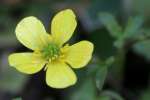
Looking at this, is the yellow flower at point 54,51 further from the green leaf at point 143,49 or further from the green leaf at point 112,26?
the green leaf at point 143,49

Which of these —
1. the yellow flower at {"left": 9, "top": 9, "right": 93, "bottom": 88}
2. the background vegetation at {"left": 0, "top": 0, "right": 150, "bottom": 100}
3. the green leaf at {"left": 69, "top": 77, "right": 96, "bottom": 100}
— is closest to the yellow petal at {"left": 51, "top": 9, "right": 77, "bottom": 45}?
the yellow flower at {"left": 9, "top": 9, "right": 93, "bottom": 88}

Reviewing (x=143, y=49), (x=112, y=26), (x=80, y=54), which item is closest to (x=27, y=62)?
(x=80, y=54)

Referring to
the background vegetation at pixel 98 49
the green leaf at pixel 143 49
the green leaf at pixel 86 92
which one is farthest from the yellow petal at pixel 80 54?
the green leaf at pixel 143 49

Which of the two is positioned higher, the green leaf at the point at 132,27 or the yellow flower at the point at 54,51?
the green leaf at the point at 132,27

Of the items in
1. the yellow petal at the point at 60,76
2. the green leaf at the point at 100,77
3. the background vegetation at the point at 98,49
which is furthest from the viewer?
the background vegetation at the point at 98,49

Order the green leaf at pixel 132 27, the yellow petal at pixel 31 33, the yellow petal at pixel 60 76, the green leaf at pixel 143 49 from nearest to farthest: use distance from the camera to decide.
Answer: the yellow petal at pixel 60 76, the yellow petal at pixel 31 33, the green leaf at pixel 132 27, the green leaf at pixel 143 49

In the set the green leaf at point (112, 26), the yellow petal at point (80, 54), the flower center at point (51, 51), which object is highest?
the green leaf at point (112, 26)

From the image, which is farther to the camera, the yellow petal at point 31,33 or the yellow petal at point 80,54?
the yellow petal at point 31,33

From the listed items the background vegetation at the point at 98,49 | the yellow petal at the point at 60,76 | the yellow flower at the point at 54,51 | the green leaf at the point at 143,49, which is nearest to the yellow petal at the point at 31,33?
the yellow flower at the point at 54,51

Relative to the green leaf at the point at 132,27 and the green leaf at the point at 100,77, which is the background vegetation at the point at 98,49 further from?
the green leaf at the point at 100,77
